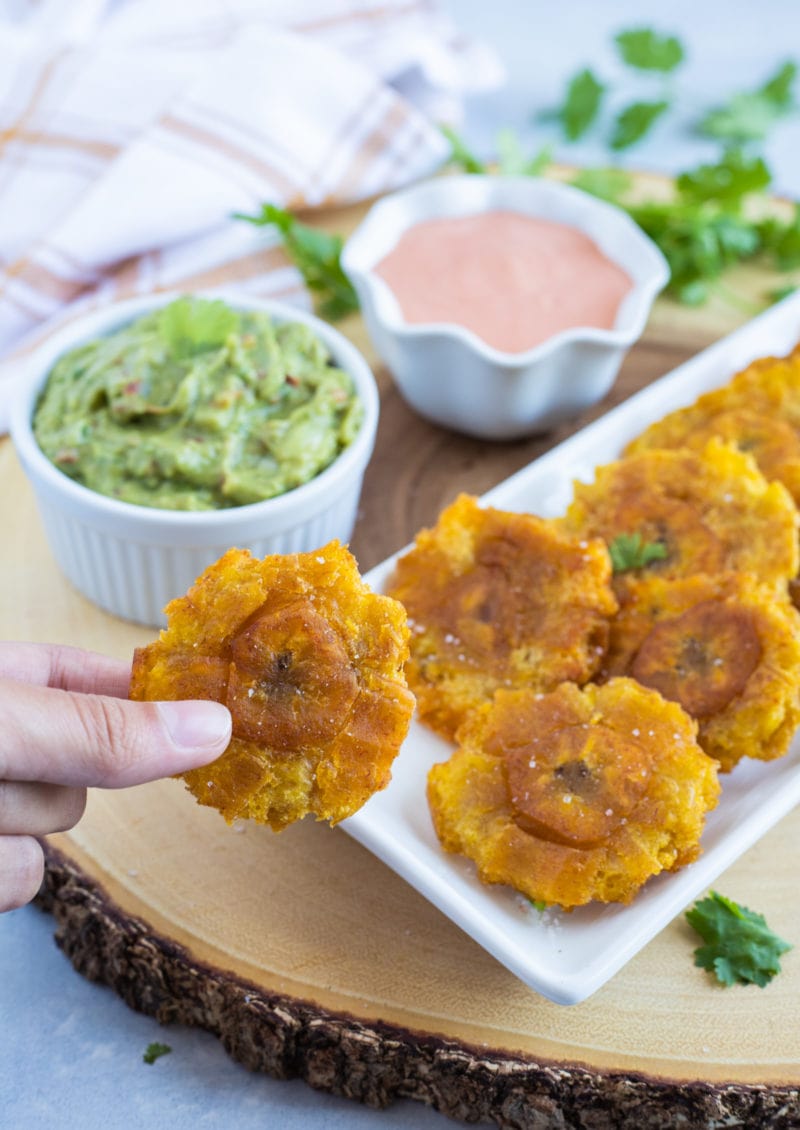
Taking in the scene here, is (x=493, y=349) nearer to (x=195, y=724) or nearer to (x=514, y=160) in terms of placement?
(x=514, y=160)

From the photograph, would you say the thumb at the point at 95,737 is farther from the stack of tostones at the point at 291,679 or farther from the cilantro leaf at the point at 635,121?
the cilantro leaf at the point at 635,121

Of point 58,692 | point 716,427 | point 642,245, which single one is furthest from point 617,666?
point 642,245

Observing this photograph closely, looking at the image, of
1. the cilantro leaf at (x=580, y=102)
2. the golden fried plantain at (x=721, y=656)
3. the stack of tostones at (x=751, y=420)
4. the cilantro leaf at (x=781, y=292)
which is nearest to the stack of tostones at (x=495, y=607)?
the golden fried plantain at (x=721, y=656)

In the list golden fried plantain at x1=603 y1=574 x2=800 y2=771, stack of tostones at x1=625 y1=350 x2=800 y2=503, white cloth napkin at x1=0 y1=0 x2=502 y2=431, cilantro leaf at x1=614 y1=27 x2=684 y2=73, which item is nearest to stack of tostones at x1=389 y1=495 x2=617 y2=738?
golden fried plantain at x1=603 y1=574 x2=800 y2=771

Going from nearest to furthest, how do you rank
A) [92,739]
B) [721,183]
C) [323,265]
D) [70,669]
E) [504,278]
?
[92,739]
[70,669]
[504,278]
[323,265]
[721,183]

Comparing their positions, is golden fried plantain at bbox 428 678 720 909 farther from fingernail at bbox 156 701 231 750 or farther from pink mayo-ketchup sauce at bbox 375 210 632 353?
pink mayo-ketchup sauce at bbox 375 210 632 353

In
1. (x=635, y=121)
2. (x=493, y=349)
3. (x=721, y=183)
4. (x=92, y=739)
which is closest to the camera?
(x=92, y=739)

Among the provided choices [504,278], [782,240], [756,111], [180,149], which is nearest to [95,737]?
[504,278]
